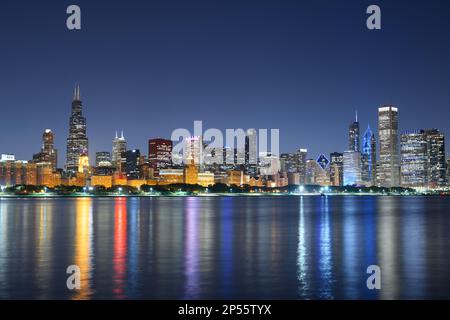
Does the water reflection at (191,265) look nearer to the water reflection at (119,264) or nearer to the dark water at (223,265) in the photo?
the dark water at (223,265)

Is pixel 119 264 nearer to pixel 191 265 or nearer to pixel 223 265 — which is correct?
pixel 191 265

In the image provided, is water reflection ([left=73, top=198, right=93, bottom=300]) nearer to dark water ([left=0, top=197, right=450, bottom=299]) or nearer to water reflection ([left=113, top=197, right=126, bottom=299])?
dark water ([left=0, top=197, right=450, bottom=299])

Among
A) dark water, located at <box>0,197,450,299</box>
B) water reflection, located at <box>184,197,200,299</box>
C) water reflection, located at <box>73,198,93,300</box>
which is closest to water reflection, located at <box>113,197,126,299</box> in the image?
dark water, located at <box>0,197,450,299</box>

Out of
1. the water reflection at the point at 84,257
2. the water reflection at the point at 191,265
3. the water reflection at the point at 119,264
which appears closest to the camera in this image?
the water reflection at the point at 84,257

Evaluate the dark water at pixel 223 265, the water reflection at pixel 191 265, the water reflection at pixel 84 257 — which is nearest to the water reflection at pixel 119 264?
the dark water at pixel 223 265

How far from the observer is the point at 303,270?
93.7 feet

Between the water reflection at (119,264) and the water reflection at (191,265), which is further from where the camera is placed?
the water reflection at (191,265)

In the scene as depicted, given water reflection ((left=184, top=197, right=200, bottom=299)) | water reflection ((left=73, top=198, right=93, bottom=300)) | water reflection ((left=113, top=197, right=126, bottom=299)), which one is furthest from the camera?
water reflection ((left=184, top=197, right=200, bottom=299))

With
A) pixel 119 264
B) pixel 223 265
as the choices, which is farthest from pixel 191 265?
pixel 119 264

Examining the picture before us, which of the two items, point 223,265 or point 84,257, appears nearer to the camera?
point 223,265

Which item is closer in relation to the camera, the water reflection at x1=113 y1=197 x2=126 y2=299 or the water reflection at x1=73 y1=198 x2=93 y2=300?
the water reflection at x1=73 y1=198 x2=93 y2=300
